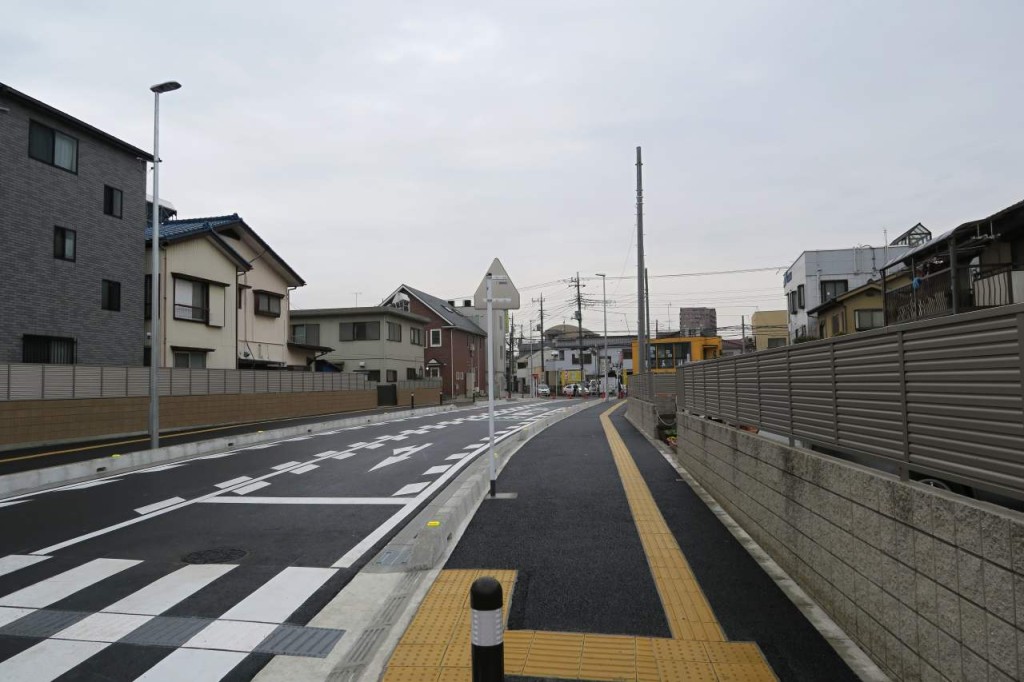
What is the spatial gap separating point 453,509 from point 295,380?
2398 centimetres

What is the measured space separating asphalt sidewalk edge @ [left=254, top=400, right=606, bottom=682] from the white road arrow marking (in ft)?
17.0

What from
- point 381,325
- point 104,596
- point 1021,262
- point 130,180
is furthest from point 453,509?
point 381,325

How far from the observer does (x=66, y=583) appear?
5520mm

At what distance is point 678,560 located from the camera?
A: 19.5 feet

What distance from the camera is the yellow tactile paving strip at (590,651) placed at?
372cm

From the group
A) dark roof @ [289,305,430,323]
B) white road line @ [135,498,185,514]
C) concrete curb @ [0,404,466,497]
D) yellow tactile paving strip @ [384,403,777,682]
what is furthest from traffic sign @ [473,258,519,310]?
dark roof @ [289,305,430,323]

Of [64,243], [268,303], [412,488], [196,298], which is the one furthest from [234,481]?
[268,303]

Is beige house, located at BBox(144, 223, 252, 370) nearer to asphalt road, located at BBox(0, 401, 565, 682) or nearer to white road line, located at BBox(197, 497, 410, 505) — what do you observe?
asphalt road, located at BBox(0, 401, 565, 682)

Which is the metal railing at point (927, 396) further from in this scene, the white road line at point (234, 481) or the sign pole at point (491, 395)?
the white road line at point (234, 481)

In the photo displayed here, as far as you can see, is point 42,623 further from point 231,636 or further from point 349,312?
point 349,312

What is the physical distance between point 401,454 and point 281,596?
9473mm

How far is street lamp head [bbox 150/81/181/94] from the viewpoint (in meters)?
14.6

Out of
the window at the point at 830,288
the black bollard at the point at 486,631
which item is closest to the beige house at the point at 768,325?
the window at the point at 830,288

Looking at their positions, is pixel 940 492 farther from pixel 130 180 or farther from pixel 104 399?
pixel 130 180
